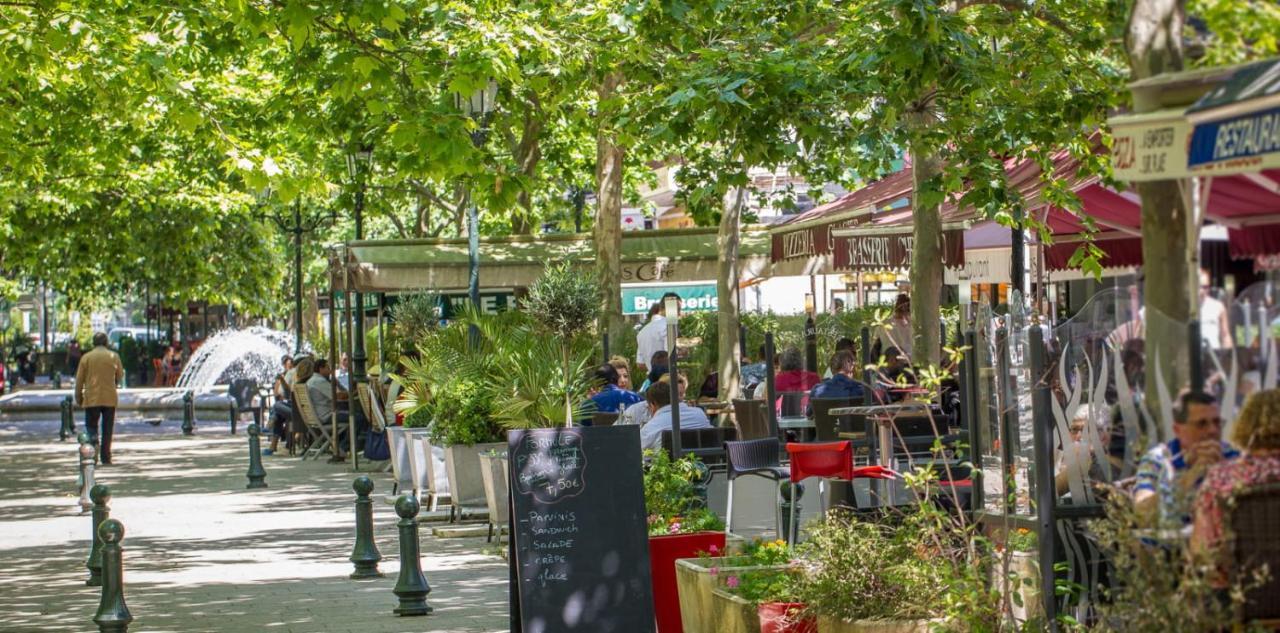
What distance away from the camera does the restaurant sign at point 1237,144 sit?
4.50 metres

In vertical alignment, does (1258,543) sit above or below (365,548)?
above

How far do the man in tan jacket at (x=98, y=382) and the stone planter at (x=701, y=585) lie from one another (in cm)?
1661

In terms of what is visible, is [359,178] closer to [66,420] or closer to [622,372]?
[622,372]

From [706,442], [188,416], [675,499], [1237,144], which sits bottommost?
[675,499]

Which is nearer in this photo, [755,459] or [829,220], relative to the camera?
[755,459]

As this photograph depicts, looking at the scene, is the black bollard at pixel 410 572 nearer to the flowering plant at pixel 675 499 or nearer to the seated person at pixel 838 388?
the flowering plant at pixel 675 499

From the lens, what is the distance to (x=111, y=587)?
9844 millimetres

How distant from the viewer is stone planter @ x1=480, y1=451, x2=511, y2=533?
13.9 metres

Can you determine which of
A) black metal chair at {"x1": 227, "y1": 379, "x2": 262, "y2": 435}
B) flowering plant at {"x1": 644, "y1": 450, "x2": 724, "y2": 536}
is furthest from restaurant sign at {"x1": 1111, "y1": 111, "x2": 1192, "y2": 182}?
black metal chair at {"x1": 227, "y1": 379, "x2": 262, "y2": 435}

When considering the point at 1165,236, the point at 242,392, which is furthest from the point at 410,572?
the point at 242,392

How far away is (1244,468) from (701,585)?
13.8ft

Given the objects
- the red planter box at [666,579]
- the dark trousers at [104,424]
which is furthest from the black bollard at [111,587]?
the dark trousers at [104,424]

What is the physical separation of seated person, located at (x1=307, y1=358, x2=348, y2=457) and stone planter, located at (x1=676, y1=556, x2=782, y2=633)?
16278 mm

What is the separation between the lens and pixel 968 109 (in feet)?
39.1
